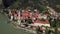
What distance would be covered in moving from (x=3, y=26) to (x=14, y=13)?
1371mm

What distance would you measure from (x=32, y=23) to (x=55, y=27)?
102 centimetres

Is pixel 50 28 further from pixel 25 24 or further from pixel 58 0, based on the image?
pixel 58 0

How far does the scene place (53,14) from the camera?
34.4ft

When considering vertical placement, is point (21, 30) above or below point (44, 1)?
below

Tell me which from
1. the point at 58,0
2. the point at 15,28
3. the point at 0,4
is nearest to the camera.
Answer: the point at 15,28

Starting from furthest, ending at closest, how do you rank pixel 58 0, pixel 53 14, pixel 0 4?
1. pixel 0 4
2. pixel 58 0
3. pixel 53 14

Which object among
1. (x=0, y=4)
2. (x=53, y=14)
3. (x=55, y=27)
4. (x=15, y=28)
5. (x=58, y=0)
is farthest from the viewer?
(x=0, y=4)

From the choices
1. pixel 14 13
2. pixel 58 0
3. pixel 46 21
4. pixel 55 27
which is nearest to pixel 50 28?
pixel 55 27

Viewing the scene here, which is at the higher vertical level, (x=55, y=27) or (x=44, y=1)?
(x=44, y=1)

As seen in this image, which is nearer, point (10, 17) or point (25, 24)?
point (25, 24)

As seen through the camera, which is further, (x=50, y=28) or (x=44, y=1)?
(x=44, y=1)

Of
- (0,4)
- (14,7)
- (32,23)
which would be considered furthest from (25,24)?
(0,4)

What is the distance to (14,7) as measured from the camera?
12000 mm

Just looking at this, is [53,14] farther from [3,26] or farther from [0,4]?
[0,4]
